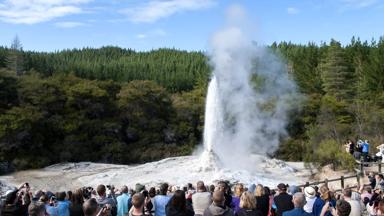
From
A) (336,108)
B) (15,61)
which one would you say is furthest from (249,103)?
(15,61)

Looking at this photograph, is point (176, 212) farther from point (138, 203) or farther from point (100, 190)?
point (100, 190)

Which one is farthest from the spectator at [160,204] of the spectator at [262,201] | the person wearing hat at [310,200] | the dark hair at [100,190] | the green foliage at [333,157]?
the green foliage at [333,157]

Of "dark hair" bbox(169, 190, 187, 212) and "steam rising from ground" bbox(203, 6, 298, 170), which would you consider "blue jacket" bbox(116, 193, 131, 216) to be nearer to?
"dark hair" bbox(169, 190, 187, 212)

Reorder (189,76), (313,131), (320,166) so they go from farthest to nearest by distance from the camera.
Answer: (189,76) → (313,131) → (320,166)

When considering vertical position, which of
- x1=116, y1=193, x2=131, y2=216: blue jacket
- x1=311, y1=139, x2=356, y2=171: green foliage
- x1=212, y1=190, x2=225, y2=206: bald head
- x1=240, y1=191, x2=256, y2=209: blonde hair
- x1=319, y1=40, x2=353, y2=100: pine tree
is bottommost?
x1=311, y1=139, x2=356, y2=171: green foliage

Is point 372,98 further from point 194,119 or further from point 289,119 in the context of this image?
point 194,119

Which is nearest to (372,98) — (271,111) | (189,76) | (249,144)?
(271,111)

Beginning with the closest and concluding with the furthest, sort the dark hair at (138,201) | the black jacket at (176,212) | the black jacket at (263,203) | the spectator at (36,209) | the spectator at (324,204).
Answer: the spectator at (36,209)
the dark hair at (138,201)
the black jacket at (176,212)
the spectator at (324,204)
the black jacket at (263,203)

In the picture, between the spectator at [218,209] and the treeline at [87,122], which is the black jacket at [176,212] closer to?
the spectator at [218,209]

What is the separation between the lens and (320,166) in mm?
25578

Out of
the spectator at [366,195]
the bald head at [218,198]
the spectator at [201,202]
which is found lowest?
the spectator at [366,195]

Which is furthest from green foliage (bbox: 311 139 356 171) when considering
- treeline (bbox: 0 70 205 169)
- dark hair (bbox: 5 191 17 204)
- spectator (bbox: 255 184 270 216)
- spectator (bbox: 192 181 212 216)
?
dark hair (bbox: 5 191 17 204)

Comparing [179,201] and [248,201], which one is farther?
[179,201]

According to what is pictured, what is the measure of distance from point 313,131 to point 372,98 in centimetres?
919
